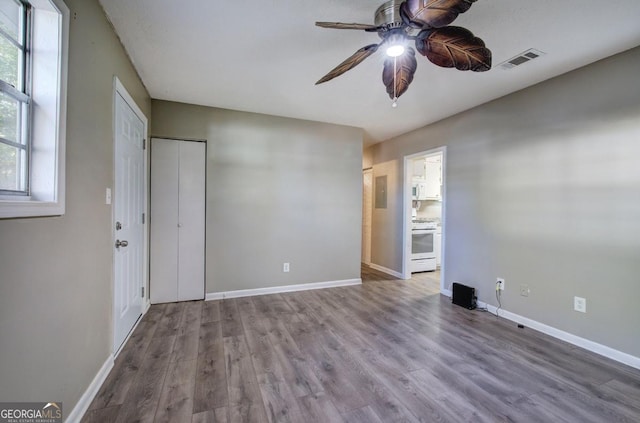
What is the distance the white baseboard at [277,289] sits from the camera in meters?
3.43

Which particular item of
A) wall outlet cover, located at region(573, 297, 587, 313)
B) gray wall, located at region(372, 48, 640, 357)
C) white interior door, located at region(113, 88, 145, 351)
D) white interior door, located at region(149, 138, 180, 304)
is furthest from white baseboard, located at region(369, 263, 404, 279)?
white interior door, located at region(113, 88, 145, 351)

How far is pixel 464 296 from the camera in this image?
3281 mm

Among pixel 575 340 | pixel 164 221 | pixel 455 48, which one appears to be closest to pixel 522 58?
pixel 455 48

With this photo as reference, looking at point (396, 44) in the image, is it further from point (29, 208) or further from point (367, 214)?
point (367, 214)

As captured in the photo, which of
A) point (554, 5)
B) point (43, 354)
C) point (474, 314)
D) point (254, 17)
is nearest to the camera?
point (43, 354)

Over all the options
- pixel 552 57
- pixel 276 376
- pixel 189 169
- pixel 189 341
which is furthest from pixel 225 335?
pixel 552 57

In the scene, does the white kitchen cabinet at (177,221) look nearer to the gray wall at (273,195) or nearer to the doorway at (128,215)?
the gray wall at (273,195)

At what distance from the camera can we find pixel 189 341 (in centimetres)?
235

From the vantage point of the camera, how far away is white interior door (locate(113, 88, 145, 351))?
83.3 inches

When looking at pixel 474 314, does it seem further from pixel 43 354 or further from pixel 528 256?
pixel 43 354

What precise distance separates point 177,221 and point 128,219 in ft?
2.80

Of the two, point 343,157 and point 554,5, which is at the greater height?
point 554,5

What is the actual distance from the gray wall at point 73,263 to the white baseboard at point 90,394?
0.14ft

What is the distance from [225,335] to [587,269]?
3.28 m
